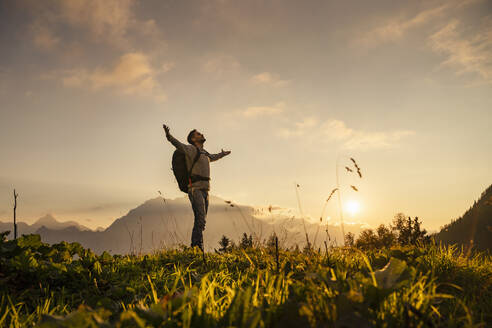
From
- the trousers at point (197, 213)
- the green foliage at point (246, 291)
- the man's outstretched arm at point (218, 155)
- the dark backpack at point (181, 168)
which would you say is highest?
the man's outstretched arm at point (218, 155)

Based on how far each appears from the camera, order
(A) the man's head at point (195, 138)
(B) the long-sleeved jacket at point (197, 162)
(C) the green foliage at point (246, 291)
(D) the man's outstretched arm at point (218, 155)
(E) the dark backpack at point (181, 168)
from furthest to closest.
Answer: (D) the man's outstretched arm at point (218, 155) < (A) the man's head at point (195, 138) < (E) the dark backpack at point (181, 168) < (B) the long-sleeved jacket at point (197, 162) < (C) the green foliage at point (246, 291)

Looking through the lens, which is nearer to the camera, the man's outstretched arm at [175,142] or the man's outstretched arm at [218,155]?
the man's outstretched arm at [175,142]

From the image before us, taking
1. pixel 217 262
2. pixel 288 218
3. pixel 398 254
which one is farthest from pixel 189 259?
pixel 398 254

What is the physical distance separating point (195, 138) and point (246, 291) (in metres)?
8.07

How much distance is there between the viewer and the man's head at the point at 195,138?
9.27m

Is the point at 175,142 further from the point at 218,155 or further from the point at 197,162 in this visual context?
the point at 218,155

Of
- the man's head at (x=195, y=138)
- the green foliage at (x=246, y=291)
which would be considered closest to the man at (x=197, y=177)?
the man's head at (x=195, y=138)

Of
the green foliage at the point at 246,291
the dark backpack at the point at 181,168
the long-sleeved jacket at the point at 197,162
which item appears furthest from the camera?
the dark backpack at the point at 181,168

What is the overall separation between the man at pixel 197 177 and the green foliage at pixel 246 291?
2476 millimetres

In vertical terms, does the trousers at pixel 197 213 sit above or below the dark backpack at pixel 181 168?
below

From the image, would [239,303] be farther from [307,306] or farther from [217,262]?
[217,262]

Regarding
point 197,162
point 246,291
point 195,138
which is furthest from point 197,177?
point 246,291

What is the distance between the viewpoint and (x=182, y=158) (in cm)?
853

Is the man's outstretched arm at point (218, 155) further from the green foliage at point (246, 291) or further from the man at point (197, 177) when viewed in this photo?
the green foliage at point (246, 291)
